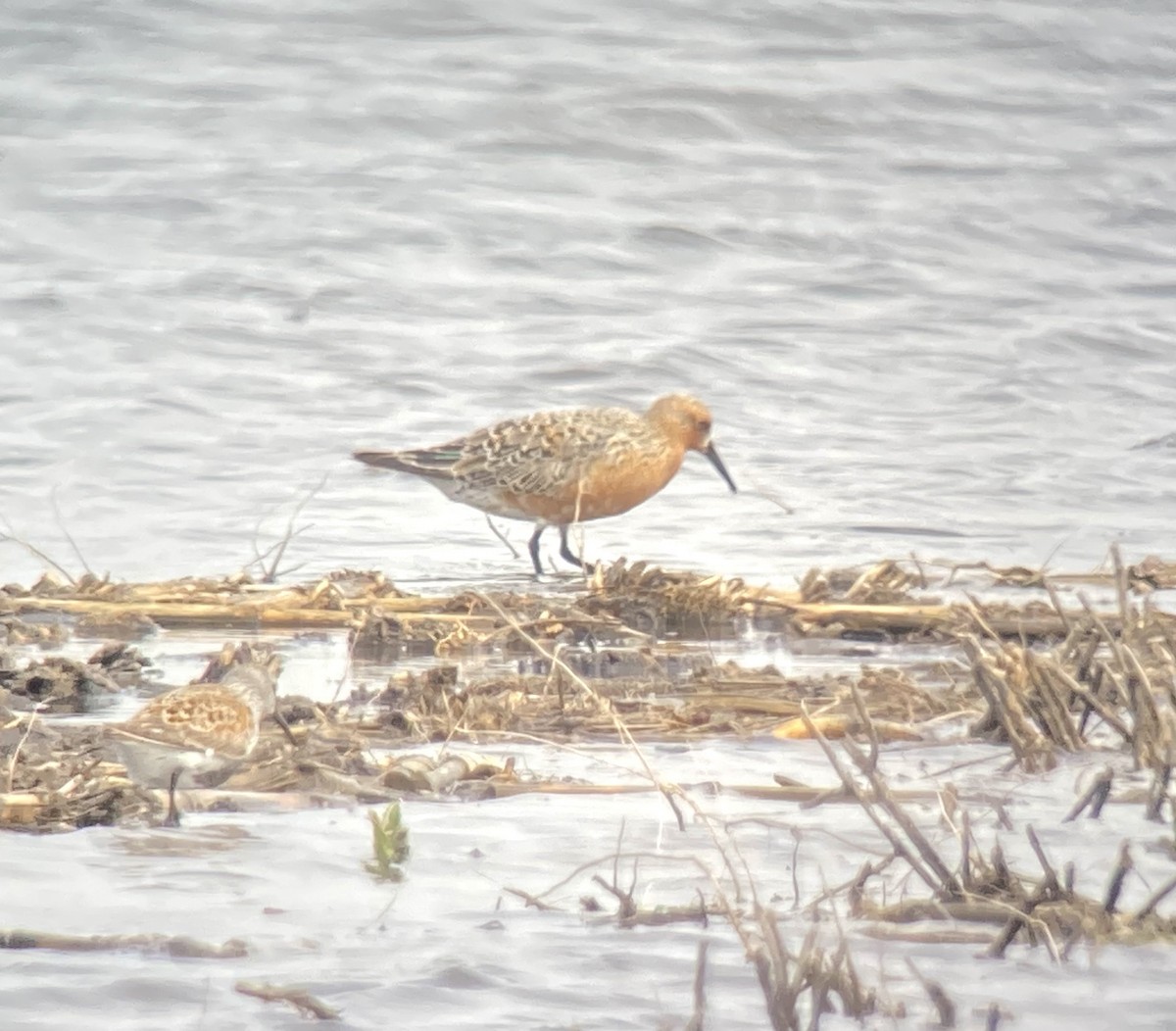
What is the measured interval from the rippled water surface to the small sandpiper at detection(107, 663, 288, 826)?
22cm

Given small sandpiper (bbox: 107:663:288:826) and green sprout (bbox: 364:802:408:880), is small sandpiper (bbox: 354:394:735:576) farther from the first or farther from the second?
green sprout (bbox: 364:802:408:880)

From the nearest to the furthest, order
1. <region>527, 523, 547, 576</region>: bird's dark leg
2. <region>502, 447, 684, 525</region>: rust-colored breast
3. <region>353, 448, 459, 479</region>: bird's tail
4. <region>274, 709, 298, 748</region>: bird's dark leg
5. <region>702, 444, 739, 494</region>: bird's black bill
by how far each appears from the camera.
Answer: <region>274, 709, 298, 748</region>: bird's dark leg → <region>527, 523, 547, 576</region>: bird's dark leg → <region>502, 447, 684, 525</region>: rust-colored breast → <region>353, 448, 459, 479</region>: bird's tail → <region>702, 444, 739, 494</region>: bird's black bill

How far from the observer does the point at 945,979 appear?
3857mm

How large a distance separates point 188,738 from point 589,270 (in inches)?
525

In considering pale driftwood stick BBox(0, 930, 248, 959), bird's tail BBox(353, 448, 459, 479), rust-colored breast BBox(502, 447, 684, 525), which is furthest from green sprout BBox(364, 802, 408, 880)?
bird's tail BBox(353, 448, 459, 479)

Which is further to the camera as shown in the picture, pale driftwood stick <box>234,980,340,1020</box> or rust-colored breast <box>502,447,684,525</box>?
rust-colored breast <box>502,447,684,525</box>

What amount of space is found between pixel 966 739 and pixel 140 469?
8293mm

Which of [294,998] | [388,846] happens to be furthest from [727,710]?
[294,998]

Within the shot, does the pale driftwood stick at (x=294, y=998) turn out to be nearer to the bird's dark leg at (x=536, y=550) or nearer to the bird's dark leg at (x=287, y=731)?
the bird's dark leg at (x=287, y=731)

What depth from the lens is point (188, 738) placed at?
205 inches

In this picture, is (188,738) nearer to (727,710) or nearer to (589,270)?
(727,710)

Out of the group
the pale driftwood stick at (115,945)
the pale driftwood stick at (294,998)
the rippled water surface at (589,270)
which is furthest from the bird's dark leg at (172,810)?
the pale driftwood stick at (294,998)

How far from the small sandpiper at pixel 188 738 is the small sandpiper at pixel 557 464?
585cm

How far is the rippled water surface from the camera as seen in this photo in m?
12.7
